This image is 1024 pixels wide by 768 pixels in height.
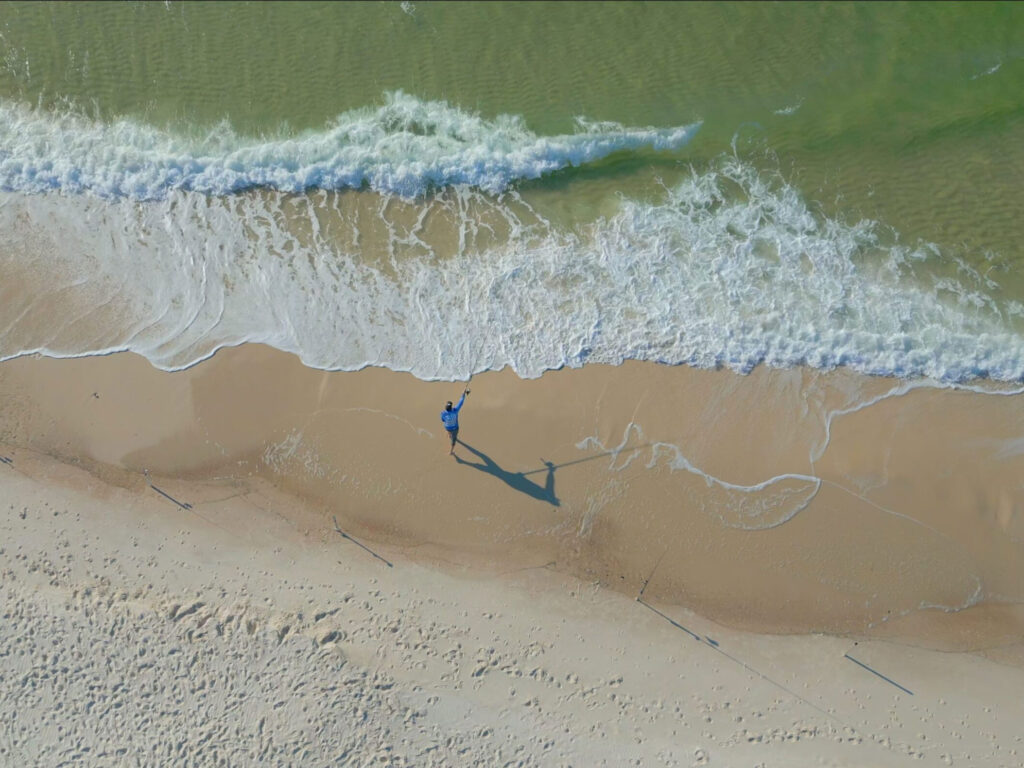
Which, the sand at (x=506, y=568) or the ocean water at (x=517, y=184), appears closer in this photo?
the sand at (x=506, y=568)

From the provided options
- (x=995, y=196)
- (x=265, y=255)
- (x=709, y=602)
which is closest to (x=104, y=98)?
(x=265, y=255)

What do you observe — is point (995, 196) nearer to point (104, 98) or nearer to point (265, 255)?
point (265, 255)

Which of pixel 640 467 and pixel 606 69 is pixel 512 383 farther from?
pixel 606 69

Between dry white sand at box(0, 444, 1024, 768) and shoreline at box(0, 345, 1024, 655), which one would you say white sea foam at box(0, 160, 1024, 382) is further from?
dry white sand at box(0, 444, 1024, 768)

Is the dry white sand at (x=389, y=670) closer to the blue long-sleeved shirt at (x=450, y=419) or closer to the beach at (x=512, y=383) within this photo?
the beach at (x=512, y=383)

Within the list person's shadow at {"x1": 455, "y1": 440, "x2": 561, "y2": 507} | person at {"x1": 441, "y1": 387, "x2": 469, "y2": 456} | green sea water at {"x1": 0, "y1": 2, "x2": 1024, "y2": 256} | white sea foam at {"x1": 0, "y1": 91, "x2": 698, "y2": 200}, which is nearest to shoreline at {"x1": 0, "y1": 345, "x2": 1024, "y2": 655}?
person's shadow at {"x1": 455, "y1": 440, "x2": 561, "y2": 507}

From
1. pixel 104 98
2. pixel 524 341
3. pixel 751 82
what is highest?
pixel 751 82

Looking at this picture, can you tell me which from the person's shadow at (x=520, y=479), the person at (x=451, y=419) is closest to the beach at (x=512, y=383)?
the person's shadow at (x=520, y=479)
